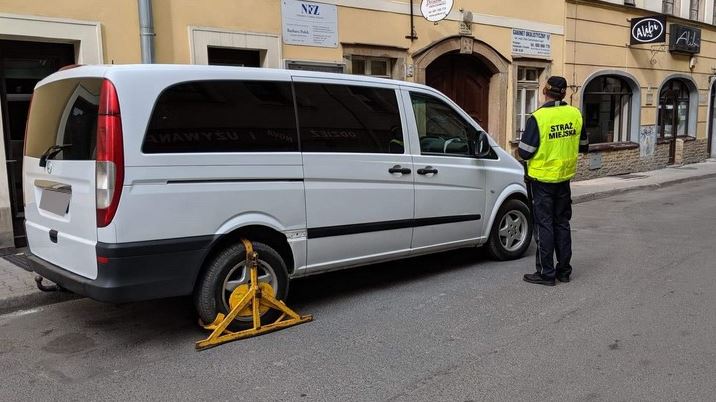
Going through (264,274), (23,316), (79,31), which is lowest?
(23,316)

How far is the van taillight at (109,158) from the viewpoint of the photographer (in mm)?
3723

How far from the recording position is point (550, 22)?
13.8m

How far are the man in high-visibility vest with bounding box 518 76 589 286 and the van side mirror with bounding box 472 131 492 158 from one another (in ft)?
1.55

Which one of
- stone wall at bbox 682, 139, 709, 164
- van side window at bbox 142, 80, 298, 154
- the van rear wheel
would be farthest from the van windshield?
stone wall at bbox 682, 139, 709, 164

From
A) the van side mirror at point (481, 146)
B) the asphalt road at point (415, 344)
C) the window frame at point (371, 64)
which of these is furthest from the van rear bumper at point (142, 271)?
the window frame at point (371, 64)

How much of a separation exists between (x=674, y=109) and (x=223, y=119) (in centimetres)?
1773

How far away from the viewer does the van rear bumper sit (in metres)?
3.79

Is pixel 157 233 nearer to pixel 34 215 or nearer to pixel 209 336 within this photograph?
pixel 209 336

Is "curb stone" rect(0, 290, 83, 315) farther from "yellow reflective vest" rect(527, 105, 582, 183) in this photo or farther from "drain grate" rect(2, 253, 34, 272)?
"yellow reflective vest" rect(527, 105, 582, 183)

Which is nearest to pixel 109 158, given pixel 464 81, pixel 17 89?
pixel 17 89

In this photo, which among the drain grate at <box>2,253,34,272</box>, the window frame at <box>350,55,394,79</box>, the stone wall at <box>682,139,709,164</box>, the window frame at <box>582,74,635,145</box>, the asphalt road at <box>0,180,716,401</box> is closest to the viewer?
the asphalt road at <box>0,180,716,401</box>

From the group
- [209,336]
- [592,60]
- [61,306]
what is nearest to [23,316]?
[61,306]

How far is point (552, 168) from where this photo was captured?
5453 millimetres

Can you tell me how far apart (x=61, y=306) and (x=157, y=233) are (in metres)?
1.96
